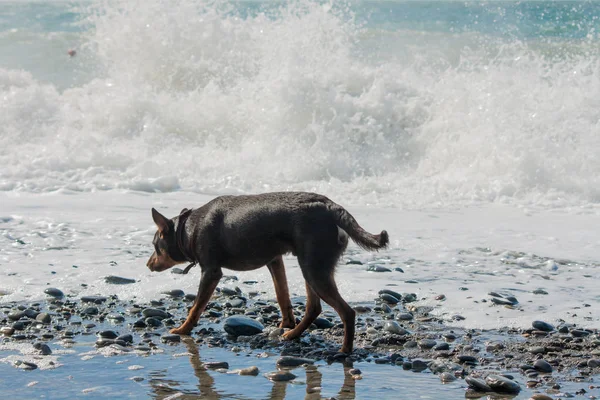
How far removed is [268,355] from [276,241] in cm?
83

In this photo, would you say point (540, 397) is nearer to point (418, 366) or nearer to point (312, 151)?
point (418, 366)

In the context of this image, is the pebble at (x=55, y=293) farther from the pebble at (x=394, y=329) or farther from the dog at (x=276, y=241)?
the pebble at (x=394, y=329)

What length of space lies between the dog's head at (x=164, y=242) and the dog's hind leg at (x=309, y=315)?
1244 millimetres

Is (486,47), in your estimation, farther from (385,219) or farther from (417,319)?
(417,319)

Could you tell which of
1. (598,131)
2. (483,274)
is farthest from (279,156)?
(483,274)

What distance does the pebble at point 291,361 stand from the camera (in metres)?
5.62

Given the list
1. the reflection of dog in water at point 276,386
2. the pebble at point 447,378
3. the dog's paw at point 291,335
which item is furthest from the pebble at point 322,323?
the pebble at point 447,378

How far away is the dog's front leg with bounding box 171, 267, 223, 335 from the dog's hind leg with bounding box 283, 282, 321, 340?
65 cm

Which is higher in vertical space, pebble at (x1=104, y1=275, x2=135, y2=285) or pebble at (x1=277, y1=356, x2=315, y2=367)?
pebble at (x1=104, y1=275, x2=135, y2=285)

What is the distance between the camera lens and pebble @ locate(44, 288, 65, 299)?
7196 mm

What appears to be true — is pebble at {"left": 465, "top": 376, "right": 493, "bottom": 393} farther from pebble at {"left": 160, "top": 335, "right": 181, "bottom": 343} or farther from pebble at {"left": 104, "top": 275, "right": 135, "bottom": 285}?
pebble at {"left": 104, "top": 275, "right": 135, "bottom": 285}

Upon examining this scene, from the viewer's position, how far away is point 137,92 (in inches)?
703

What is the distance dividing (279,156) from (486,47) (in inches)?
452

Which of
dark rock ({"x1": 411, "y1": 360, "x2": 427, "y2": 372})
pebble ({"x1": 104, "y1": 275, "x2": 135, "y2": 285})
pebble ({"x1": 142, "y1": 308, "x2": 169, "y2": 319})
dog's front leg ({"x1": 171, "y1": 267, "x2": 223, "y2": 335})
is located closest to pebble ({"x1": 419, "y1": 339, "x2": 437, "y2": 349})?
dark rock ({"x1": 411, "y1": 360, "x2": 427, "y2": 372})
